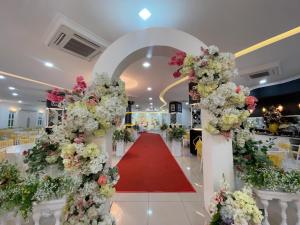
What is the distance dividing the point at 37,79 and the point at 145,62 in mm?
4431

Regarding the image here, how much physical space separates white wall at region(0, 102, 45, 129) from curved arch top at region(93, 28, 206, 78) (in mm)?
15468

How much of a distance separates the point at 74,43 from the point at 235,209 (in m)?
3.41

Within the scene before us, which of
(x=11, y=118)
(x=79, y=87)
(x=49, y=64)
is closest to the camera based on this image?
(x=79, y=87)

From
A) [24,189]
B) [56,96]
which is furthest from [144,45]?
[24,189]

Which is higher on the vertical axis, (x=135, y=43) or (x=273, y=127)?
(x=135, y=43)

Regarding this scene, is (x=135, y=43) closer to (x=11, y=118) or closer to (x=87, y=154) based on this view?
(x=87, y=154)

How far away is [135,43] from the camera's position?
2.10 m

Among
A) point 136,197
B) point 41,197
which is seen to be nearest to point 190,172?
point 136,197

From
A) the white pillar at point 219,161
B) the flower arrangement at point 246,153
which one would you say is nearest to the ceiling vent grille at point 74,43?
the white pillar at point 219,161

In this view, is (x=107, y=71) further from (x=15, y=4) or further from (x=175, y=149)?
(x=175, y=149)

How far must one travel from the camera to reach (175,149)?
7.01m

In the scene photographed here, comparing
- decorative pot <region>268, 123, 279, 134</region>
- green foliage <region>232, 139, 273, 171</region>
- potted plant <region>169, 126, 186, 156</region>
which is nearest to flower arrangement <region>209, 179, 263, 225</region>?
green foliage <region>232, 139, 273, 171</region>

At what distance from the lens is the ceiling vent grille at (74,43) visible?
8.66 ft

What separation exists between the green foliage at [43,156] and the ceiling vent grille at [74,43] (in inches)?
68.5
